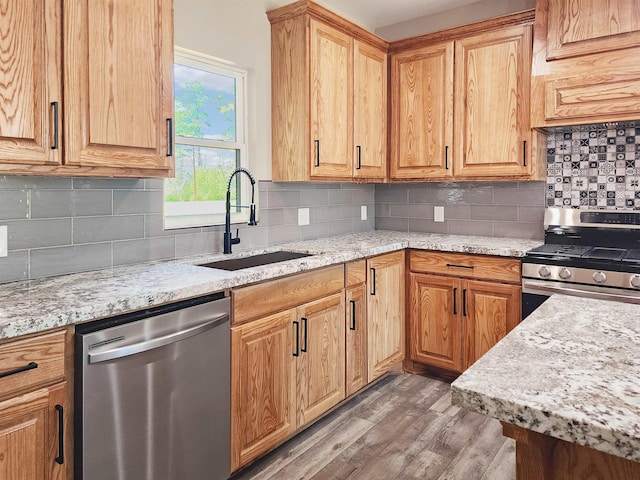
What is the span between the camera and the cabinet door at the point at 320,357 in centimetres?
248

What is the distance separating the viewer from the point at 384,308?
3.17 m

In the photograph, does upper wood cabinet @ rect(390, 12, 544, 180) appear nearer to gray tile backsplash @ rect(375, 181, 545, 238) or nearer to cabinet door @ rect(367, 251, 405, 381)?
gray tile backsplash @ rect(375, 181, 545, 238)

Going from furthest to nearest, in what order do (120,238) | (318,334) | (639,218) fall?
(639,218), (318,334), (120,238)

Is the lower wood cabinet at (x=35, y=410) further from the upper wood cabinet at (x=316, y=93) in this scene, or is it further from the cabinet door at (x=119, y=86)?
the upper wood cabinet at (x=316, y=93)

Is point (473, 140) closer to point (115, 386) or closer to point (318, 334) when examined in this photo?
point (318, 334)

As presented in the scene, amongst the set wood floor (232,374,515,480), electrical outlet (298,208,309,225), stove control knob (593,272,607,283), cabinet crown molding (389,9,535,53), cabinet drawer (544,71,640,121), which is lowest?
wood floor (232,374,515,480)

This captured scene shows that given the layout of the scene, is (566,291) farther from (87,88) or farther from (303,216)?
(87,88)

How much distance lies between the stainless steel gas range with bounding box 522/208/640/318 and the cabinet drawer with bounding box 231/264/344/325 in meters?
1.15

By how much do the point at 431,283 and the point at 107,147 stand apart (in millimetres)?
2192

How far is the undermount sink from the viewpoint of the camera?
258cm

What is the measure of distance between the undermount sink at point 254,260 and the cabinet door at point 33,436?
110cm

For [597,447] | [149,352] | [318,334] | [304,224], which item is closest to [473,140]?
[304,224]

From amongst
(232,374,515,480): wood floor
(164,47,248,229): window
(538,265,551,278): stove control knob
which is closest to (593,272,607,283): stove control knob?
(538,265,551,278): stove control knob

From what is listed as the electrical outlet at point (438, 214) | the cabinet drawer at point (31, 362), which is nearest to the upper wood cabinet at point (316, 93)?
the electrical outlet at point (438, 214)
